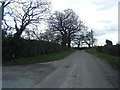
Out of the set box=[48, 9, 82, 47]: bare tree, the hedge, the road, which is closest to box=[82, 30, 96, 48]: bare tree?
box=[48, 9, 82, 47]: bare tree

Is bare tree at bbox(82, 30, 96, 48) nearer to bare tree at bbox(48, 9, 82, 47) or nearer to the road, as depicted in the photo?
bare tree at bbox(48, 9, 82, 47)

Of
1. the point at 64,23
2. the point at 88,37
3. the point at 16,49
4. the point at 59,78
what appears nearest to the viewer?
the point at 59,78

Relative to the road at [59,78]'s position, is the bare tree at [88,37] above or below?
above

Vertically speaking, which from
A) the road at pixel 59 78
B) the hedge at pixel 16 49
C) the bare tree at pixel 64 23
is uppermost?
the bare tree at pixel 64 23

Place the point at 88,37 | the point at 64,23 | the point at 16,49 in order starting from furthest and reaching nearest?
the point at 88,37
the point at 64,23
the point at 16,49

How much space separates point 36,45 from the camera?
1027 inches

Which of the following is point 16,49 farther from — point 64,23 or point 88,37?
point 88,37

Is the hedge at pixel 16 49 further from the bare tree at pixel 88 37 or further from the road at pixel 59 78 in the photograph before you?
the bare tree at pixel 88 37

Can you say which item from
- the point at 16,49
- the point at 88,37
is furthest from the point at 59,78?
the point at 88,37

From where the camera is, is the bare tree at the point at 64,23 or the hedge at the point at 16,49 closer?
the hedge at the point at 16,49

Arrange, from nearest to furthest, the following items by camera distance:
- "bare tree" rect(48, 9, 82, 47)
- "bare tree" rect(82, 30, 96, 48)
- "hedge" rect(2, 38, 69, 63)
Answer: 1. "hedge" rect(2, 38, 69, 63)
2. "bare tree" rect(48, 9, 82, 47)
3. "bare tree" rect(82, 30, 96, 48)

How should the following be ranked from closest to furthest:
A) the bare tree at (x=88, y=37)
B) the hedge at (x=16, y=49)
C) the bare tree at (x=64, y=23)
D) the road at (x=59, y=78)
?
the road at (x=59, y=78), the hedge at (x=16, y=49), the bare tree at (x=64, y=23), the bare tree at (x=88, y=37)

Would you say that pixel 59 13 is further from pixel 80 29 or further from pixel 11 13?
pixel 11 13

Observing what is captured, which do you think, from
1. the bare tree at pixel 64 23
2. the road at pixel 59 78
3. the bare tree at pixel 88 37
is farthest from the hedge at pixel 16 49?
the bare tree at pixel 88 37
